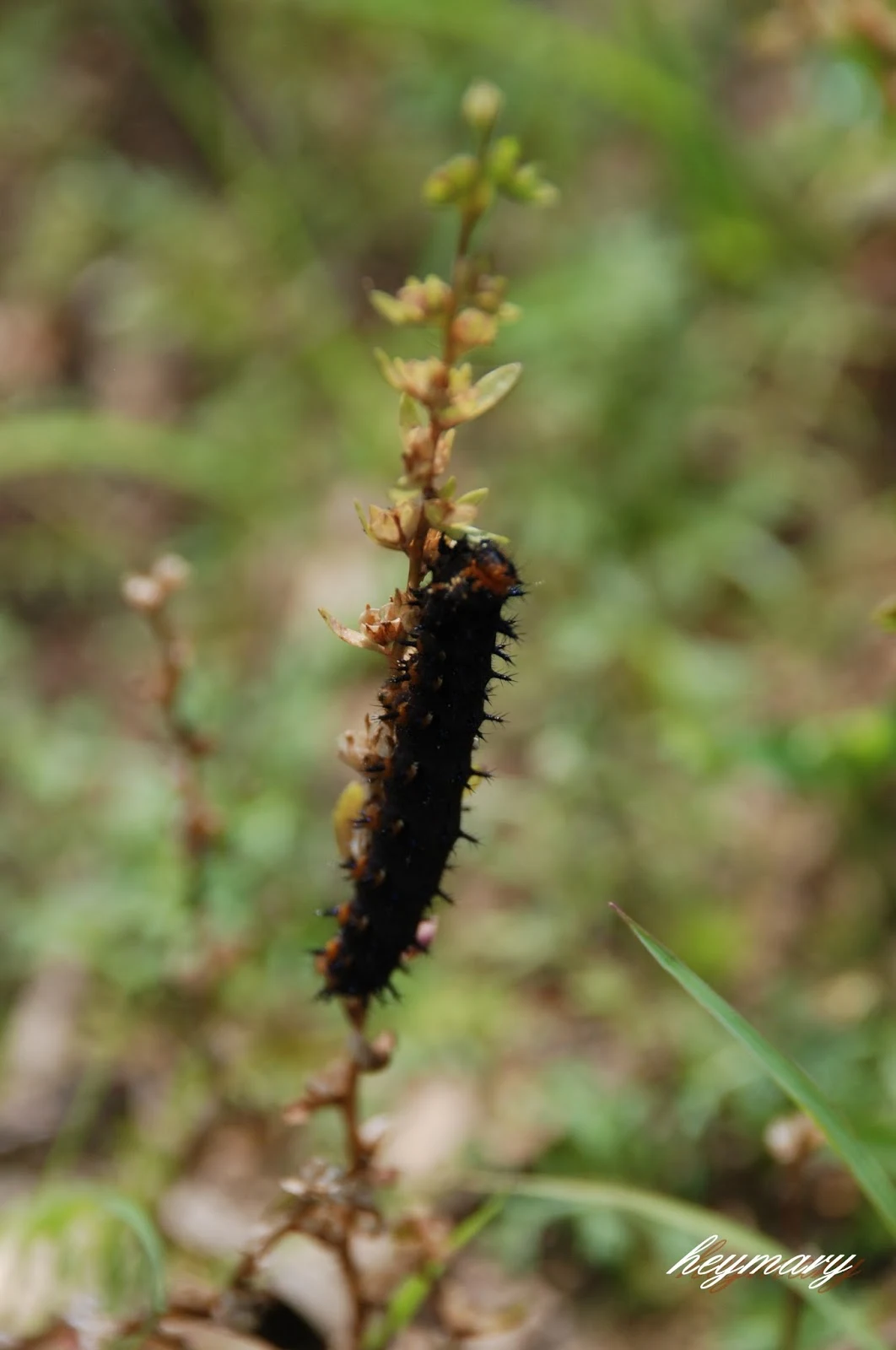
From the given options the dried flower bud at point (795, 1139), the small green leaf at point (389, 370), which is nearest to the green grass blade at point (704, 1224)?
the dried flower bud at point (795, 1139)

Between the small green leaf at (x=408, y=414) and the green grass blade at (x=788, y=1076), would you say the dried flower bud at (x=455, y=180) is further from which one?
the green grass blade at (x=788, y=1076)

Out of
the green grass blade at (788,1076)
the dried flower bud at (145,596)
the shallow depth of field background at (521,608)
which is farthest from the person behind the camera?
the shallow depth of field background at (521,608)

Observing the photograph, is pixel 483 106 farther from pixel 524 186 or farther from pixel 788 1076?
pixel 788 1076

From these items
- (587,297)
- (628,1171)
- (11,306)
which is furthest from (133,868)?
(11,306)

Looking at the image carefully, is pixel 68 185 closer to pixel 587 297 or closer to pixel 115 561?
pixel 115 561

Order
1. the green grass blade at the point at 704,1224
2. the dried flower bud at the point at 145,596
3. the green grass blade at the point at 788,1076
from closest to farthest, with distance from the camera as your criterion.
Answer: the green grass blade at the point at 788,1076 < the green grass blade at the point at 704,1224 < the dried flower bud at the point at 145,596

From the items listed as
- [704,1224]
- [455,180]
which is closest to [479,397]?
[455,180]

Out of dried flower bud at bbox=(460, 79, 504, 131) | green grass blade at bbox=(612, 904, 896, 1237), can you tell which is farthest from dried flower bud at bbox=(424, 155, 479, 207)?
green grass blade at bbox=(612, 904, 896, 1237)
